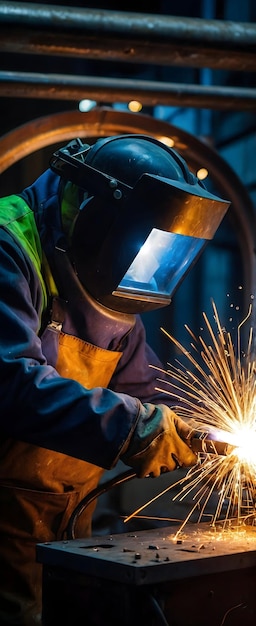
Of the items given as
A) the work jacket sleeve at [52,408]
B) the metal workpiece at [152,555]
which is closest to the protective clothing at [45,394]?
the work jacket sleeve at [52,408]

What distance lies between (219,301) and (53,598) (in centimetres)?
392

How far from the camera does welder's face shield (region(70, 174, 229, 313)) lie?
271 centimetres

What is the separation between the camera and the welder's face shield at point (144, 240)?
2.71 metres

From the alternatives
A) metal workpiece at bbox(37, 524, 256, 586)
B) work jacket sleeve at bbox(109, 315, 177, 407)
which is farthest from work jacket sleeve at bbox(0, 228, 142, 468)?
work jacket sleeve at bbox(109, 315, 177, 407)

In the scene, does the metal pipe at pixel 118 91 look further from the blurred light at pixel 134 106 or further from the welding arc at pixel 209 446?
the welding arc at pixel 209 446

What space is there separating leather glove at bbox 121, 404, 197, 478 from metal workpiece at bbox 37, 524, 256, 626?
0.73 feet

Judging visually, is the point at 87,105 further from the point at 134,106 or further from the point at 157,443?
the point at 157,443

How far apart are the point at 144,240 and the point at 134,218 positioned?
7 centimetres

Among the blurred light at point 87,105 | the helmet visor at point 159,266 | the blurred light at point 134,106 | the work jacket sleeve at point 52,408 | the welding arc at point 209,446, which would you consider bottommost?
the welding arc at point 209,446

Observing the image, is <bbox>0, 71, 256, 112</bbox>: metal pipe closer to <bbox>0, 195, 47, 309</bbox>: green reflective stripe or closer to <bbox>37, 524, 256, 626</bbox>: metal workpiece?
<bbox>0, 195, 47, 309</bbox>: green reflective stripe

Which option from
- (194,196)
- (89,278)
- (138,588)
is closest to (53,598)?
(138,588)

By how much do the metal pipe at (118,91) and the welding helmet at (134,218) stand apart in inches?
39.8

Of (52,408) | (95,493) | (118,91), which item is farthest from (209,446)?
(118,91)

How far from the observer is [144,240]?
2.75 m
